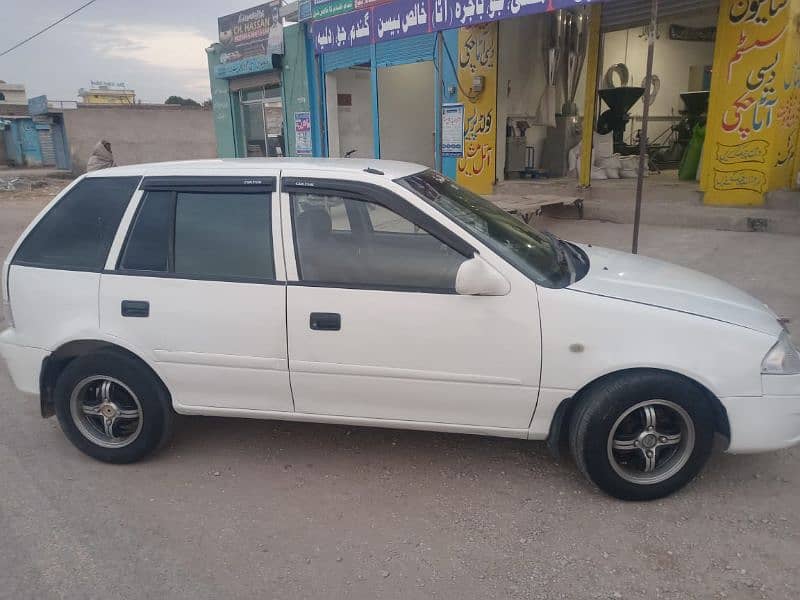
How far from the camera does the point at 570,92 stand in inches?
512

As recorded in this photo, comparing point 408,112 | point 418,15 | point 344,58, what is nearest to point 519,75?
point 418,15

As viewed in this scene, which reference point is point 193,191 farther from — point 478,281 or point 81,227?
point 478,281

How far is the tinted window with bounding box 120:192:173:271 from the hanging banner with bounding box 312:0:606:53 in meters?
6.78

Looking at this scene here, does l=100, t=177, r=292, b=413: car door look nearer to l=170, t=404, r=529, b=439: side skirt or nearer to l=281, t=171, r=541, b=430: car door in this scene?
l=170, t=404, r=529, b=439: side skirt

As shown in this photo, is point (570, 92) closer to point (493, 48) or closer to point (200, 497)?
point (493, 48)

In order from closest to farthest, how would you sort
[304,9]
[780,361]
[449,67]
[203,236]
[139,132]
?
[780,361], [203,236], [449,67], [304,9], [139,132]

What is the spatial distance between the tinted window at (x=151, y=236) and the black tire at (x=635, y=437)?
2353mm

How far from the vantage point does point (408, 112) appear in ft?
51.2

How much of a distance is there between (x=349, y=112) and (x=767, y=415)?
14756mm

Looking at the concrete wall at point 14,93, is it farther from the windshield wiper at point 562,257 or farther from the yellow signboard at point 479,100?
the windshield wiper at point 562,257

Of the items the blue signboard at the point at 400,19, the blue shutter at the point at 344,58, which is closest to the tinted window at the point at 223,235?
the blue signboard at the point at 400,19

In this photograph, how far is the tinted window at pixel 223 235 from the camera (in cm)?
319

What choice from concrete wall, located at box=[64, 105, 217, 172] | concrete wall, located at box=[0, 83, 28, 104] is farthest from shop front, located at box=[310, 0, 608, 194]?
concrete wall, located at box=[0, 83, 28, 104]

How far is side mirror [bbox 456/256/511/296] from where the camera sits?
2816mm
